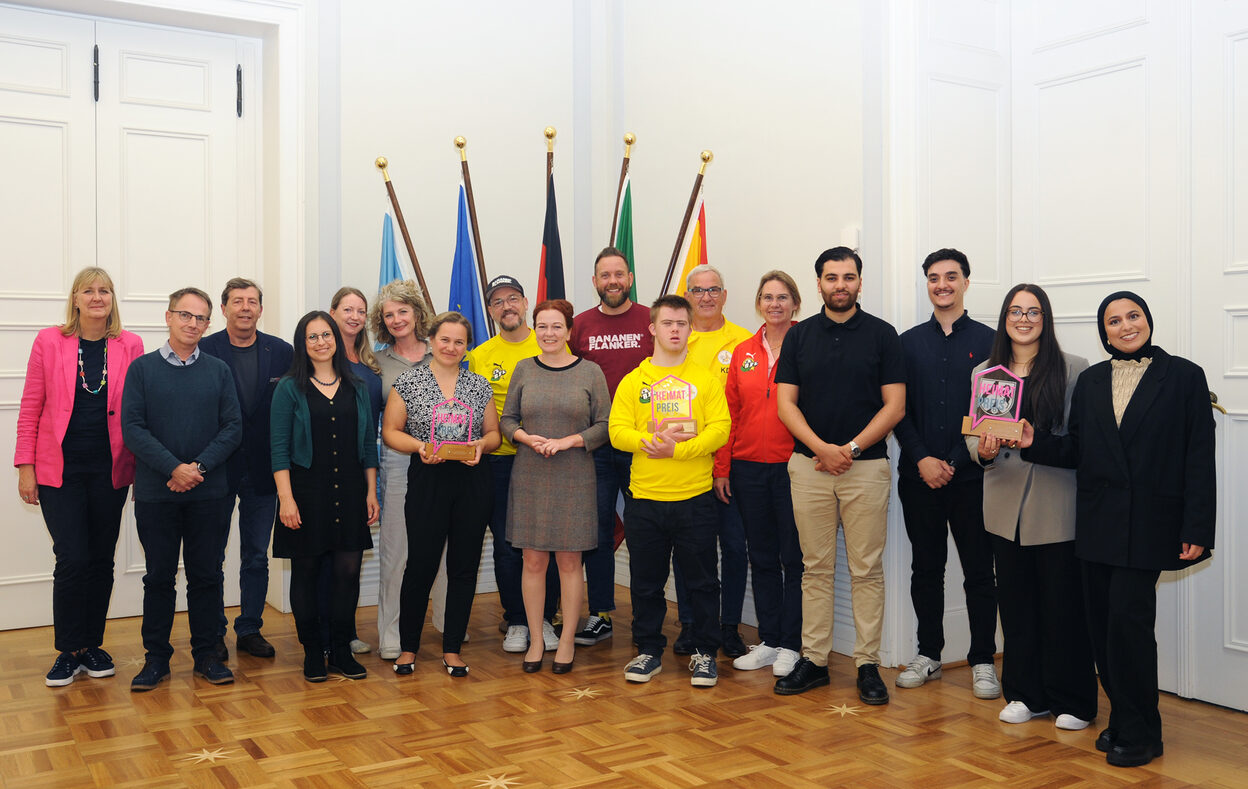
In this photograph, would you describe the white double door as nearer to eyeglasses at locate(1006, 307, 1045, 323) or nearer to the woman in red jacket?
the woman in red jacket

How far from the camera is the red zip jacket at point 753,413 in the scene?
391 centimetres

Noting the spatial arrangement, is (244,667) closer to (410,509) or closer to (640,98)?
(410,509)

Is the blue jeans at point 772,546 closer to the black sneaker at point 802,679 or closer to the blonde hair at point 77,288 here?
the black sneaker at point 802,679

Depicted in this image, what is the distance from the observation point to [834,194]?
4.32 meters

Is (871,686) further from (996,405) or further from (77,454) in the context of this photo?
(77,454)

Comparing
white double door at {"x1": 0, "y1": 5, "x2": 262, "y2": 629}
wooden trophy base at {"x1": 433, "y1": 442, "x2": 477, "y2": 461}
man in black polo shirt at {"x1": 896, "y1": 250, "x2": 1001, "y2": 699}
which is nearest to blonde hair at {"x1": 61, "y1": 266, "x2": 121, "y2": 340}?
white double door at {"x1": 0, "y1": 5, "x2": 262, "y2": 629}

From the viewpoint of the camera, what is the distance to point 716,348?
4250 mm

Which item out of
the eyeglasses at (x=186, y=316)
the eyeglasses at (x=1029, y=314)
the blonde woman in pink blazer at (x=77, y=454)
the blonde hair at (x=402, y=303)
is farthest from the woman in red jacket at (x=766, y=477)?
the blonde woman in pink blazer at (x=77, y=454)

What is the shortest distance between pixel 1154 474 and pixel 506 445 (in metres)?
2.41

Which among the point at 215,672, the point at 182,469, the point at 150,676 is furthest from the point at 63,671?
the point at 182,469

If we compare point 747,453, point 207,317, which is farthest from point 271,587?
point 747,453

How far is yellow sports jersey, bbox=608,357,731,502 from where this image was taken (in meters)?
3.72

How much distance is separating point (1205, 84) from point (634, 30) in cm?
310

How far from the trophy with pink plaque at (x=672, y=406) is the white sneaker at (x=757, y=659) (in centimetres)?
97
